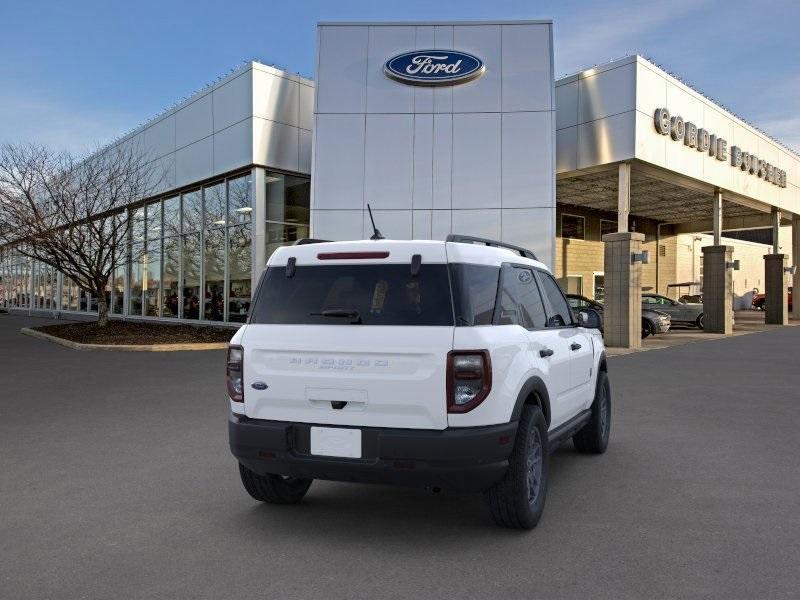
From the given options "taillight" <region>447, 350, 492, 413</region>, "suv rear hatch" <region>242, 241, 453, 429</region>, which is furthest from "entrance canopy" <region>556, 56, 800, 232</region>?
"taillight" <region>447, 350, 492, 413</region>

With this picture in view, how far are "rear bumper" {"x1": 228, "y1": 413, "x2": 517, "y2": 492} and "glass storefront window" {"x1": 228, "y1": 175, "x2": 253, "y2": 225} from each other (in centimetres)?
1746

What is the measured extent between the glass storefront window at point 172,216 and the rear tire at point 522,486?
2296 centimetres

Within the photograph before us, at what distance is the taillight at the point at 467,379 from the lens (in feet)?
12.1

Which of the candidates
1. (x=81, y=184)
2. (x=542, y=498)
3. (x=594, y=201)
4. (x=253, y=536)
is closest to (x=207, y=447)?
(x=253, y=536)

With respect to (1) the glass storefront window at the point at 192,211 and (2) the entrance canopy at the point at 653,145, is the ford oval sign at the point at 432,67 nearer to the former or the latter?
(2) the entrance canopy at the point at 653,145

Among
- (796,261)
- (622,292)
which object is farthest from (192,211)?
(796,261)

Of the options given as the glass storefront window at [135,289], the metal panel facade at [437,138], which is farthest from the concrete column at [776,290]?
the glass storefront window at [135,289]

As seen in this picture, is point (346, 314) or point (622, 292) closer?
point (346, 314)

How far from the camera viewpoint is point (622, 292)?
18672 mm

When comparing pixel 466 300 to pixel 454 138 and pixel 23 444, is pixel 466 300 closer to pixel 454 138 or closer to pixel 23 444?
→ pixel 23 444

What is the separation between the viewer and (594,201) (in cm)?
2923

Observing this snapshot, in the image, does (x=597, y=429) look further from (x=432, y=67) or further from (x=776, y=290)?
(x=776, y=290)

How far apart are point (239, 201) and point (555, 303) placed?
57.4 ft

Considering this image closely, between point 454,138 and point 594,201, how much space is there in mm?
12946
